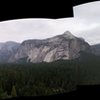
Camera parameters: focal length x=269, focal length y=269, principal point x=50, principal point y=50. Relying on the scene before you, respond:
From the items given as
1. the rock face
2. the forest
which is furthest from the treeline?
the rock face

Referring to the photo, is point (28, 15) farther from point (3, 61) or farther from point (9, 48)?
point (9, 48)

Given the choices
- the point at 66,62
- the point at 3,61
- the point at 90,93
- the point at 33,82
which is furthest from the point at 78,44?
the point at 90,93

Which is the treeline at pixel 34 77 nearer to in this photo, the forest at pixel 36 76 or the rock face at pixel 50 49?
the forest at pixel 36 76

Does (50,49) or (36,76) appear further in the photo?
(50,49)

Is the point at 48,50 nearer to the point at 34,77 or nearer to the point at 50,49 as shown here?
Answer: the point at 50,49

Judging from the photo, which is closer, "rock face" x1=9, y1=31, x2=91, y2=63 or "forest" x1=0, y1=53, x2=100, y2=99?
"forest" x1=0, y1=53, x2=100, y2=99

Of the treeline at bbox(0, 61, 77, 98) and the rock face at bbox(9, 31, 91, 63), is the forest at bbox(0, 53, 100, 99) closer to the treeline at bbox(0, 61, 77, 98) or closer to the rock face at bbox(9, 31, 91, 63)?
the treeline at bbox(0, 61, 77, 98)

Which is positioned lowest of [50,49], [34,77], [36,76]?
[36,76]

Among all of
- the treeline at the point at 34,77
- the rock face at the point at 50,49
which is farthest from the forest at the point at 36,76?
the rock face at the point at 50,49

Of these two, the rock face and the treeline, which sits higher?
the rock face

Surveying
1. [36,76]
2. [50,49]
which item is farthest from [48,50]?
[36,76]
